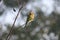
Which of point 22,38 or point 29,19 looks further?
point 22,38

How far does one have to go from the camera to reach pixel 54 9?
33.7 feet

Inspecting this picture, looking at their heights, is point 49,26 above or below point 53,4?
below

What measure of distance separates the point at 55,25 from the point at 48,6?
84 cm

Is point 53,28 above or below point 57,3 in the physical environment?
below

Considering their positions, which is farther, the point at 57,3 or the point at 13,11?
the point at 57,3

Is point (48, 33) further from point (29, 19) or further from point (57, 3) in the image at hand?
point (29, 19)

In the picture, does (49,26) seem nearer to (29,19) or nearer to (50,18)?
(50,18)

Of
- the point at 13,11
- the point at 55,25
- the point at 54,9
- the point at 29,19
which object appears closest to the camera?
the point at 29,19

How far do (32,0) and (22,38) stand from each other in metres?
1.48

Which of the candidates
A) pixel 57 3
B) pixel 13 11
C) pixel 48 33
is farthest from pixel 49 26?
pixel 13 11

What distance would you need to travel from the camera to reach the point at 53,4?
10383mm

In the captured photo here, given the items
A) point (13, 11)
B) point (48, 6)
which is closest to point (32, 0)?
point (48, 6)

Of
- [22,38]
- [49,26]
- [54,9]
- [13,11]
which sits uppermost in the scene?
[13,11]

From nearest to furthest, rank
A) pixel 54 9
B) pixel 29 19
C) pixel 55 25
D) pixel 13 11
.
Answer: pixel 29 19
pixel 13 11
pixel 55 25
pixel 54 9
